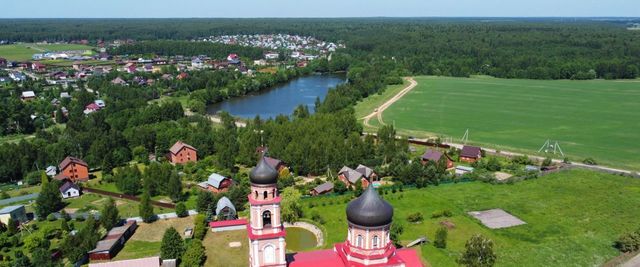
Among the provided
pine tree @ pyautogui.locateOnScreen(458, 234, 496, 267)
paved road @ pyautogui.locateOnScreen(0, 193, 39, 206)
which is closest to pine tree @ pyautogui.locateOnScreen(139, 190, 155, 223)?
paved road @ pyautogui.locateOnScreen(0, 193, 39, 206)

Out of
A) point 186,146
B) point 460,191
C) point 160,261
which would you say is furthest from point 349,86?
point 160,261

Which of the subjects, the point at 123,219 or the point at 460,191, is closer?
the point at 123,219

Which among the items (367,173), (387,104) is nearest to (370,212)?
(367,173)

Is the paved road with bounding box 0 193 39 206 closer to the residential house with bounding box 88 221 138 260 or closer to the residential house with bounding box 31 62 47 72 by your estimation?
the residential house with bounding box 88 221 138 260

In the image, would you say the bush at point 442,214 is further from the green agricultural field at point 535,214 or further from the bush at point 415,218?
the bush at point 415,218

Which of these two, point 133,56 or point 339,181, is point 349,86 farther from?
point 133,56

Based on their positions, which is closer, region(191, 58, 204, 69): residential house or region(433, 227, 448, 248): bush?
region(433, 227, 448, 248): bush
